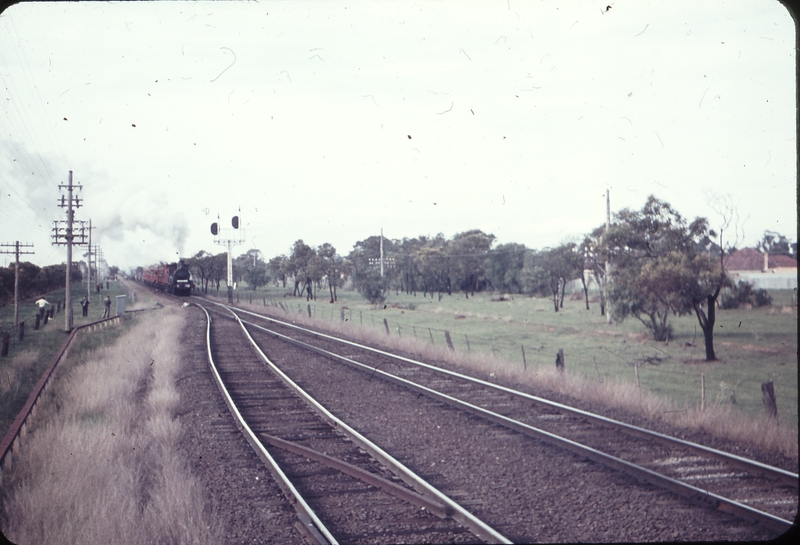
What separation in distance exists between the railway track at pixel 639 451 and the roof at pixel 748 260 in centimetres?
1114

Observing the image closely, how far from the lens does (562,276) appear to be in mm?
51469

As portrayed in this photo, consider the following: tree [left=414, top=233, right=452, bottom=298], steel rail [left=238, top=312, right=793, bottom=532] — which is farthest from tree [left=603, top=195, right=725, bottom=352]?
tree [left=414, top=233, right=452, bottom=298]

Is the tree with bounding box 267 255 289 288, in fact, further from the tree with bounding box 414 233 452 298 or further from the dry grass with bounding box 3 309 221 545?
the dry grass with bounding box 3 309 221 545

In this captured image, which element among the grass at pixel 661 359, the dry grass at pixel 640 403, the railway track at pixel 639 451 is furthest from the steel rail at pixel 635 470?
the grass at pixel 661 359

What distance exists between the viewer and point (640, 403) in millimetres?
9703

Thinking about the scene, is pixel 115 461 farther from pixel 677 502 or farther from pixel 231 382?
pixel 677 502

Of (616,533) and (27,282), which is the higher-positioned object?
(27,282)

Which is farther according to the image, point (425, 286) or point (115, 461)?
point (425, 286)

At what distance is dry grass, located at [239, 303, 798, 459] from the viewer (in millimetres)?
7305

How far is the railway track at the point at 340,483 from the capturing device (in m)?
5.06

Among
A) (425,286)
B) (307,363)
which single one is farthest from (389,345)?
(425,286)

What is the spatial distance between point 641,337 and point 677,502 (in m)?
24.1

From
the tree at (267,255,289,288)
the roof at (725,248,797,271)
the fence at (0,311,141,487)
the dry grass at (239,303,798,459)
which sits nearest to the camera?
the fence at (0,311,141,487)

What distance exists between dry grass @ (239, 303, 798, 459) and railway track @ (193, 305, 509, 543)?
14.9 ft
